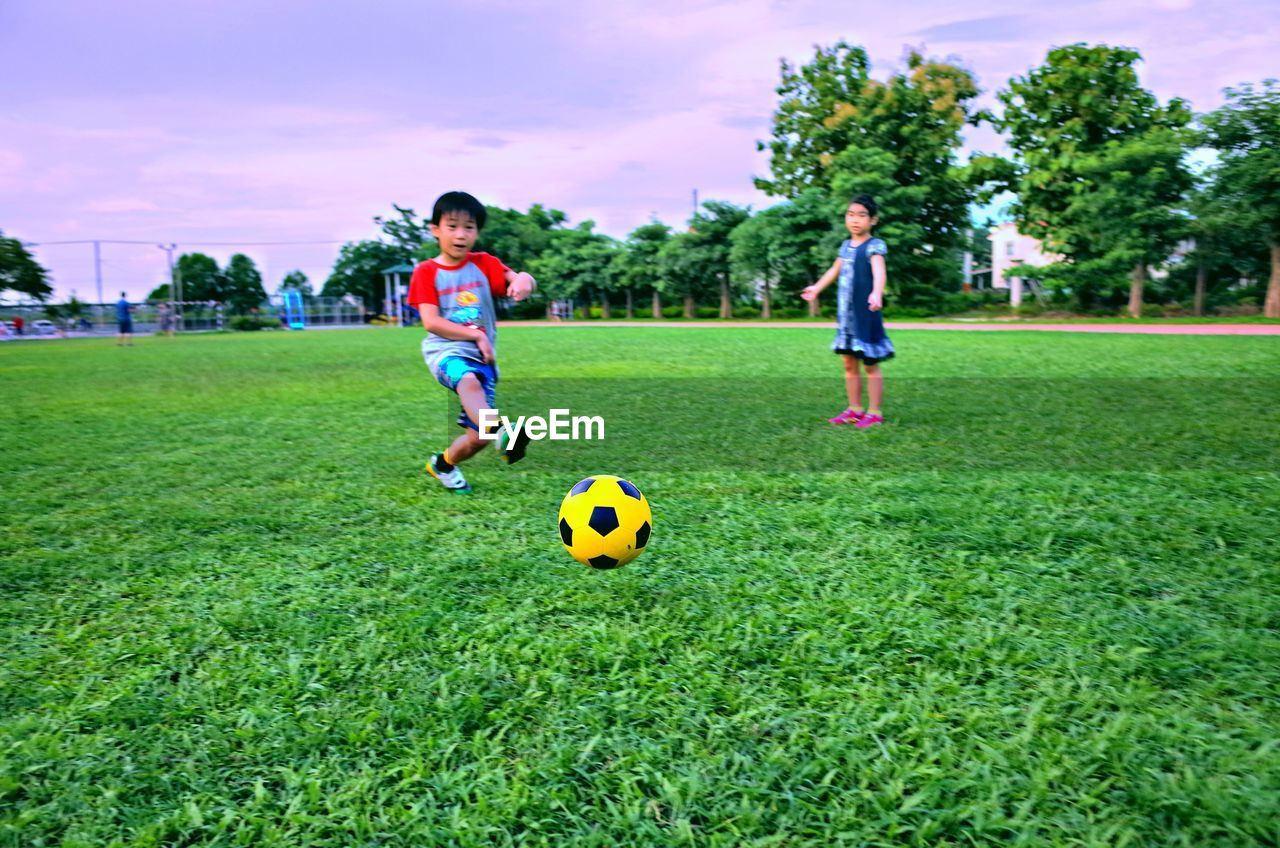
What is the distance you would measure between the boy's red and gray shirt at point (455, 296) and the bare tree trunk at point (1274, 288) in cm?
2486

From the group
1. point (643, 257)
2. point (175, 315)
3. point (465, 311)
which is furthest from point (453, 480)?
point (175, 315)

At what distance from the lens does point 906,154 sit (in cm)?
→ 3372

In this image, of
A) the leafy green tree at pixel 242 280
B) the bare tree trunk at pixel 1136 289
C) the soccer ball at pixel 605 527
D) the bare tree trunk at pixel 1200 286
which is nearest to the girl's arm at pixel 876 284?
the soccer ball at pixel 605 527

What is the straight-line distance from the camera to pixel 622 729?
2043mm

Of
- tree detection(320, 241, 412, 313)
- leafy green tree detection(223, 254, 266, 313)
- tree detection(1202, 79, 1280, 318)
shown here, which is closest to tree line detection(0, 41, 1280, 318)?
tree detection(1202, 79, 1280, 318)

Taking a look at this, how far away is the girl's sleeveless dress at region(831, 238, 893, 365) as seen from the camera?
6414mm

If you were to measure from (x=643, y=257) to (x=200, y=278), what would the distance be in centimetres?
4918

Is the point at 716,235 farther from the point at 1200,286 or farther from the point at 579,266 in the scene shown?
the point at 1200,286

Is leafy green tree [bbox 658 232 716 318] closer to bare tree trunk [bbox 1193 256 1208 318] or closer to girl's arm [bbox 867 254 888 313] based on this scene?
bare tree trunk [bbox 1193 256 1208 318]

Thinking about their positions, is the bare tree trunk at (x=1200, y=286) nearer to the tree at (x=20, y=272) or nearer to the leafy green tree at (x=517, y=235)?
the leafy green tree at (x=517, y=235)

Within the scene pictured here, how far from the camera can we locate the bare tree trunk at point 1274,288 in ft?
72.1

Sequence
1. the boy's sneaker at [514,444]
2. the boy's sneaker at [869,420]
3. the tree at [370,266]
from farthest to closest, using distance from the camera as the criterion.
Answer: the tree at [370,266] < the boy's sneaker at [869,420] < the boy's sneaker at [514,444]

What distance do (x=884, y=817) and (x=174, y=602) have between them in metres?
2.47

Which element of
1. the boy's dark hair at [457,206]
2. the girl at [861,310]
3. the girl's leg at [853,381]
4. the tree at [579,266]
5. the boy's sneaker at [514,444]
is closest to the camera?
the boy's dark hair at [457,206]
